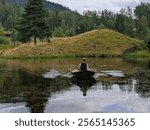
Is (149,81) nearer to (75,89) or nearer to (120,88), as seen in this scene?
(120,88)

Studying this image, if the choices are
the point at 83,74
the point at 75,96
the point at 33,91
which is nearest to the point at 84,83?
the point at 83,74

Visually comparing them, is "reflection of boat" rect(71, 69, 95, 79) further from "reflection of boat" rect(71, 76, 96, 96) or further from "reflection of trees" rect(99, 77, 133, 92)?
"reflection of trees" rect(99, 77, 133, 92)

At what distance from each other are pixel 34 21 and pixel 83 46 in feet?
49.0

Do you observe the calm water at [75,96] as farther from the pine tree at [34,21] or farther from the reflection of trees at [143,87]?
the pine tree at [34,21]

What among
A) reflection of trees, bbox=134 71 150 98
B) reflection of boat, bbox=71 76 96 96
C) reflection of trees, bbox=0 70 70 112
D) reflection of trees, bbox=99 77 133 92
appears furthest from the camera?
reflection of boat, bbox=71 76 96 96

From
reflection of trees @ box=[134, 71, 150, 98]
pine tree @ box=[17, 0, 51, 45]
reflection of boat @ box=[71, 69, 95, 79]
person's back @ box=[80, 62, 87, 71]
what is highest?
pine tree @ box=[17, 0, 51, 45]

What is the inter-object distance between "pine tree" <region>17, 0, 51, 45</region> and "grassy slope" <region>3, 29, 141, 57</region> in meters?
3.87

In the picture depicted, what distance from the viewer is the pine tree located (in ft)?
288

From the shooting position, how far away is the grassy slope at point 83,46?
90525mm

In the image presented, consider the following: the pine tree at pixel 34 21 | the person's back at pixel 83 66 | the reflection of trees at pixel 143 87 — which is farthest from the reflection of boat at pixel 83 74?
the pine tree at pixel 34 21

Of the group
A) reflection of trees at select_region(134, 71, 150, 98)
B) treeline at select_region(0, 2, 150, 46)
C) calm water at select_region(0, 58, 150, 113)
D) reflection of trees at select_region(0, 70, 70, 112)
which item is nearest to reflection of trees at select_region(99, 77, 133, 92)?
calm water at select_region(0, 58, 150, 113)

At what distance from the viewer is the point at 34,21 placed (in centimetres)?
8750

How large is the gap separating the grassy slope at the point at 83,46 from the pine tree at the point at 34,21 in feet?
12.7

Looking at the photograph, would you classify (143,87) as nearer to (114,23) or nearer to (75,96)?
(75,96)
